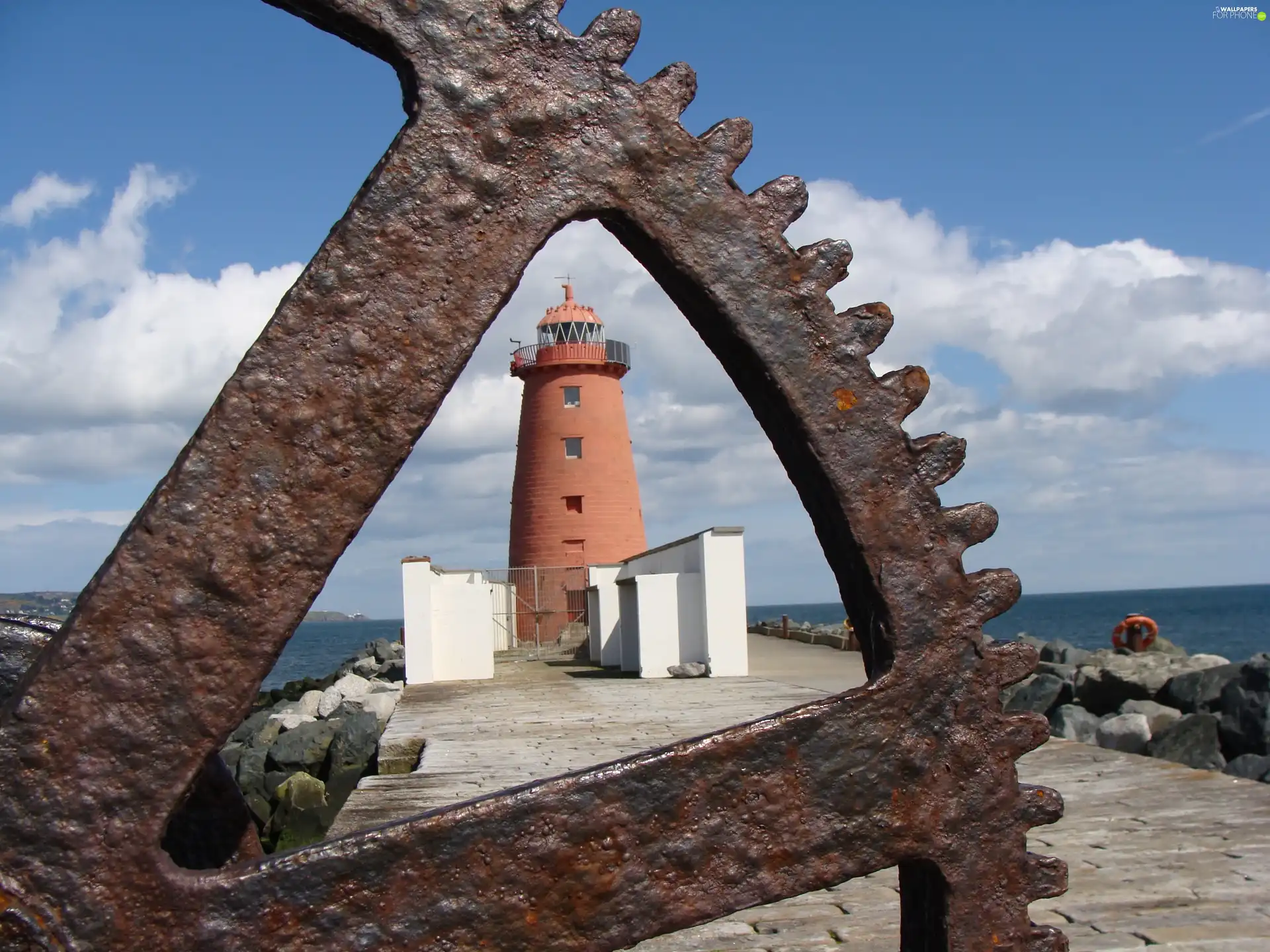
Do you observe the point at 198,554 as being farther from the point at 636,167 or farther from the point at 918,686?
the point at 918,686

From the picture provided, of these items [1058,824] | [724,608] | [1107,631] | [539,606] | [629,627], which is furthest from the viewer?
[1107,631]

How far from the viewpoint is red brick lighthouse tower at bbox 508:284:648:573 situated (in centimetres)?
2997

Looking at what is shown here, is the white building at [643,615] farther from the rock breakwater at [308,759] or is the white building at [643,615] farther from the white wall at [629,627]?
the rock breakwater at [308,759]

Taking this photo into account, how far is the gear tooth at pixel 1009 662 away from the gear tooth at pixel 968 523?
0.23m

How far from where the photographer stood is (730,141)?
2502mm

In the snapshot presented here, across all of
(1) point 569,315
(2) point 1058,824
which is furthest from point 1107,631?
(2) point 1058,824

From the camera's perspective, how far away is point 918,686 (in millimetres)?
2494

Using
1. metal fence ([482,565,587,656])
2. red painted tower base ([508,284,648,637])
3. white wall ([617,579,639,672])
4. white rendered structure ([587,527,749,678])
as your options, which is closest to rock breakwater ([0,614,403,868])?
white wall ([617,579,639,672])

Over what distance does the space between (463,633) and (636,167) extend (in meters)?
16.1

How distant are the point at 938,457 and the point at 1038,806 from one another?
2.54 feet

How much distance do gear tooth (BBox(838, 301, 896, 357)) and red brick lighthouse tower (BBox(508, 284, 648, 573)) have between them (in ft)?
89.4

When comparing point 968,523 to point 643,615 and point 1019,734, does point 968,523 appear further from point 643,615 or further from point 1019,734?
point 643,615

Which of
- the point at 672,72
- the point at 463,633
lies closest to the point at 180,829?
the point at 672,72

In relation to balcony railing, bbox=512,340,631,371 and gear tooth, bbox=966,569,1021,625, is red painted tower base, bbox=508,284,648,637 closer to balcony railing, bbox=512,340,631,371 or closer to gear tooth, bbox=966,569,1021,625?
balcony railing, bbox=512,340,631,371
